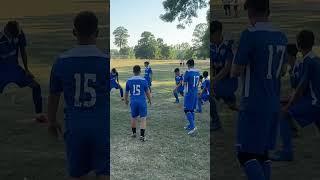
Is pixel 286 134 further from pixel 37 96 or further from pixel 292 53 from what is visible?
pixel 37 96

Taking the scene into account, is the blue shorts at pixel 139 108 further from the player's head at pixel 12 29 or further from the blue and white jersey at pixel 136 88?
the player's head at pixel 12 29

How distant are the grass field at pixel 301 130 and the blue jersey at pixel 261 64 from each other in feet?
4.22

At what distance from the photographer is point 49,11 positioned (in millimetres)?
3990

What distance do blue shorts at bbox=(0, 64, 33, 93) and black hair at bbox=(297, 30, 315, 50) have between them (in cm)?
253

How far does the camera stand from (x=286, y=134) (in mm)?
4145

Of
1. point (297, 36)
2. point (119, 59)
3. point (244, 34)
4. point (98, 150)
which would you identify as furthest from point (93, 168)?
point (119, 59)

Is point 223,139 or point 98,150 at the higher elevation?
point 98,150

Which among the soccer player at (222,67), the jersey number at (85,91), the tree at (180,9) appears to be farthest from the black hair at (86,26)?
the tree at (180,9)

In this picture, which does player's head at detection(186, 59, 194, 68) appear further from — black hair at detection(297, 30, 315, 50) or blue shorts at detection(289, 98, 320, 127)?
blue shorts at detection(289, 98, 320, 127)

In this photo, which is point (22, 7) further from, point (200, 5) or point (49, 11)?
point (200, 5)

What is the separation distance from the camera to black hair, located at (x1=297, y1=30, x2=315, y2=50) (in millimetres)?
4159

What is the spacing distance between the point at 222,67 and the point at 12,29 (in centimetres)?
Result: 201

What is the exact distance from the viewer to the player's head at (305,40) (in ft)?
13.6

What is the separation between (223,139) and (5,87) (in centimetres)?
221
